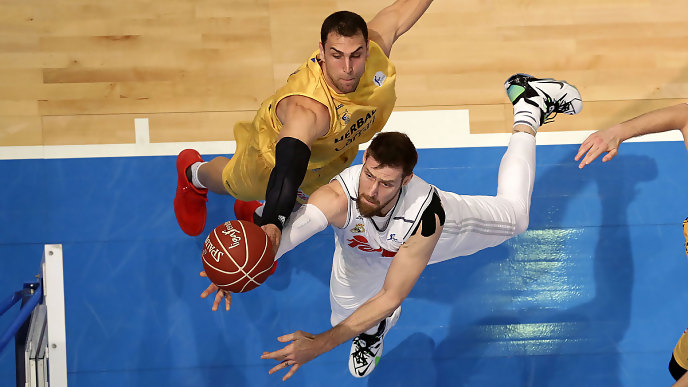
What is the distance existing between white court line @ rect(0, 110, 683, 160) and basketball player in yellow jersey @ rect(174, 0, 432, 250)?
23.1 inches

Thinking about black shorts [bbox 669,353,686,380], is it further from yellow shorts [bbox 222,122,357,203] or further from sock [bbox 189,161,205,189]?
sock [bbox 189,161,205,189]

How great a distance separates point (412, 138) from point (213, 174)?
182 cm

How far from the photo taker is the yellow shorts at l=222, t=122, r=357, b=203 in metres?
4.89

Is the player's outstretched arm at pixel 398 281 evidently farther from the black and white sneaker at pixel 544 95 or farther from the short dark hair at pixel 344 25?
the black and white sneaker at pixel 544 95

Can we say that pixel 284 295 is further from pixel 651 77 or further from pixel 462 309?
pixel 651 77

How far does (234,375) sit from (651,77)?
4585 millimetres

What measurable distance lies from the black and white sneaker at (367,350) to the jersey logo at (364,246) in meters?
0.76

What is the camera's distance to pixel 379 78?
15.4ft

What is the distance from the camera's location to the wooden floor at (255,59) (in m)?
6.09

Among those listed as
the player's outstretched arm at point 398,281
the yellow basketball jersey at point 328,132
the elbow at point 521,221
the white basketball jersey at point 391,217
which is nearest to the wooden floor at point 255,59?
the yellow basketball jersey at point 328,132

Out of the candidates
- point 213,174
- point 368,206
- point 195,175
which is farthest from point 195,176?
point 368,206

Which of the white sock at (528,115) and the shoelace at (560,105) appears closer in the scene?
the white sock at (528,115)

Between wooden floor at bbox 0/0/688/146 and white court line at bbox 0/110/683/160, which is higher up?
wooden floor at bbox 0/0/688/146

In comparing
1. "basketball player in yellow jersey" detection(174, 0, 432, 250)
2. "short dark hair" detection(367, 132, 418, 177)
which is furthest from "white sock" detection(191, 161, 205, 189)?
"short dark hair" detection(367, 132, 418, 177)
